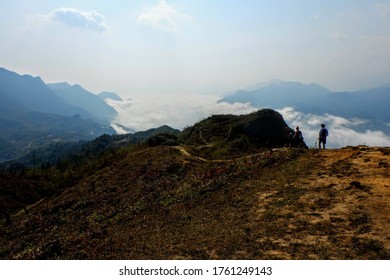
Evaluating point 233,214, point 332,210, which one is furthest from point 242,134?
point 332,210

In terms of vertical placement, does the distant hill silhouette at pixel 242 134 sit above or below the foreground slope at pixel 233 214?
above

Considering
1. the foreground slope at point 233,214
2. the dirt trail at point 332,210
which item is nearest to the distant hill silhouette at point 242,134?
the foreground slope at point 233,214

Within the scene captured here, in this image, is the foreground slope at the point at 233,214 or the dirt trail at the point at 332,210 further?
the foreground slope at the point at 233,214

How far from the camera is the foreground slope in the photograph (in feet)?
57.1

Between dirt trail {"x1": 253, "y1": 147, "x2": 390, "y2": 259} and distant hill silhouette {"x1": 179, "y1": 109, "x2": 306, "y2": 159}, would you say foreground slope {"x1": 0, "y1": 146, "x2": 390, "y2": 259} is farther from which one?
distant hill silhouette {"x1": 179, "y1": 109, "x2": 306, "y2": 159}

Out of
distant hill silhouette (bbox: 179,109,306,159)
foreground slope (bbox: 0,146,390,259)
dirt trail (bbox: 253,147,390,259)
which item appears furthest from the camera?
distant hill silhouette (bbox: 179,109,306,159)

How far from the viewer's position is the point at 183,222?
2331 centimetres

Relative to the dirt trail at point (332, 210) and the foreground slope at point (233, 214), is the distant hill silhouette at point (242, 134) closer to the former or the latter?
the foreground slope at point (233, 214)

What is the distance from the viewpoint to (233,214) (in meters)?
22.7

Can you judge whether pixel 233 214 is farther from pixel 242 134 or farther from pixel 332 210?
pixel 242 134

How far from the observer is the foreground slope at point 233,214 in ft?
57.1

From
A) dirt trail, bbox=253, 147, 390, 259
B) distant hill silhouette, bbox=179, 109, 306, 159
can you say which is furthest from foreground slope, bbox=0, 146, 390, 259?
distant hill silhouette, bbox=179, 109, 306, 159
